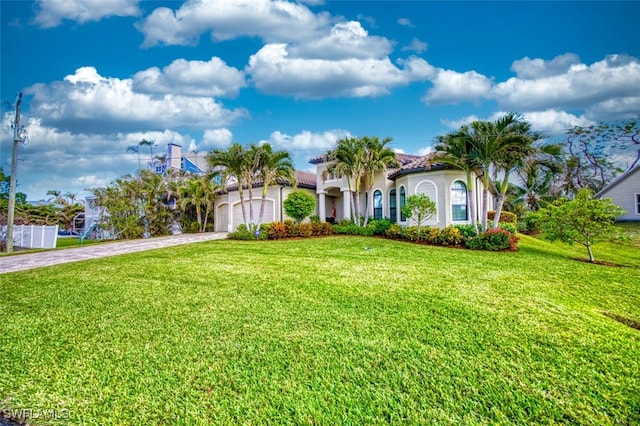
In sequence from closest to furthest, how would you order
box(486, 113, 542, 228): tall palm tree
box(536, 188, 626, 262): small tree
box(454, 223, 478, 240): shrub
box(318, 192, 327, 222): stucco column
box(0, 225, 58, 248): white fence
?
1. box(536, 188, 626, 262): small tree
2. box(486, 113, 542, 228): tall palm tree
3. box(454, 223, 478, 240): shrub
4. box(0, 225, 58, 248): white fence
5. box(318, 192, 327, 222): stucco column

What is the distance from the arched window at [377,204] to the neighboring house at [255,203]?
5035 millimetres

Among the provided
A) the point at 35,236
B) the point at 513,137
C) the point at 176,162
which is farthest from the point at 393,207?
the point at 176,162

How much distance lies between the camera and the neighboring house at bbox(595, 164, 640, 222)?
66.9 ft

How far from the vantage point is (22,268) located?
963 cm

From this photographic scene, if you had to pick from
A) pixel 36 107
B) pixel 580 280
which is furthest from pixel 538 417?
pixel 36 107

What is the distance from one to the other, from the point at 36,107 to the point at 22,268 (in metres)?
12.1

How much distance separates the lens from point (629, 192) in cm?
2081

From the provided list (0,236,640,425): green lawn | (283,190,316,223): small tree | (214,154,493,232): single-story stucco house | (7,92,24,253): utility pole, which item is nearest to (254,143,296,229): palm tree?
(283,190,316,223): small tree

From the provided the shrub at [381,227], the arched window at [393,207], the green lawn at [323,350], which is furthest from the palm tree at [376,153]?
the green lawn at [323,350]

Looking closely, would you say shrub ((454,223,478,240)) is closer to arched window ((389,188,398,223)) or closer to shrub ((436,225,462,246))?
shrub ((436,225,462,246))

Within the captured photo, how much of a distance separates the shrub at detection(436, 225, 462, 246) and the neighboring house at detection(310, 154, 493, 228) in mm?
2706

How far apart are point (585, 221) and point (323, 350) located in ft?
36.1

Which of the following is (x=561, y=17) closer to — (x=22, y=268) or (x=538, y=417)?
(x=538, y=417)

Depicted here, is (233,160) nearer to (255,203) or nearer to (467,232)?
(255,203)
